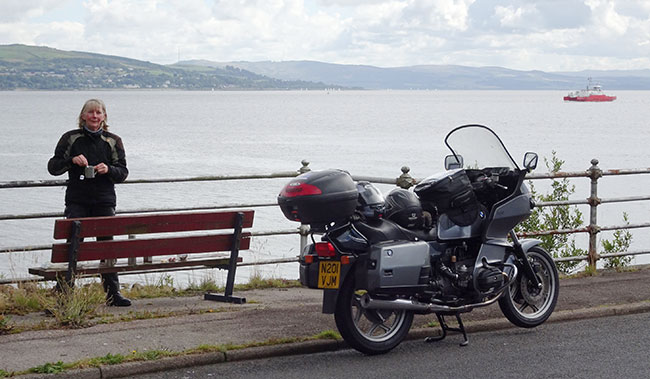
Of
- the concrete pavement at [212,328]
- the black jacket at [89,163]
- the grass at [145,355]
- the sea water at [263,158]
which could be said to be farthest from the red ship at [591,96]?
the grass at [145,355]

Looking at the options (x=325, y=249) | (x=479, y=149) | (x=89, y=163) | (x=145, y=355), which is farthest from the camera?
(x=89, y=163)

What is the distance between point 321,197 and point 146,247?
222 cm

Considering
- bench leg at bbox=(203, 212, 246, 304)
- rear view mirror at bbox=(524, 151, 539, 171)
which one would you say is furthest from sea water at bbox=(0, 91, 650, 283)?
rear view mirror at bbox=(524, 151, 539, 171)

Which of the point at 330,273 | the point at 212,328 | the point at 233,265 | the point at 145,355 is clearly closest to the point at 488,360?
the point at 330,273

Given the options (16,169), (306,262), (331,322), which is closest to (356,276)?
(306,262)

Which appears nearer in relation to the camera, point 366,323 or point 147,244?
point 366,323

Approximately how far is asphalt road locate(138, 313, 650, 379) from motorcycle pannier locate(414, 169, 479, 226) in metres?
1.01

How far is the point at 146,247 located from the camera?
8422mm

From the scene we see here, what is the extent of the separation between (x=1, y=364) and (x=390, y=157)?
152 ft

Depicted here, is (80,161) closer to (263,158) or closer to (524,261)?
(524,261)

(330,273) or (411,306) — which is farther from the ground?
(330,273)

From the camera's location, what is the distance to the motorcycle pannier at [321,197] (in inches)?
270

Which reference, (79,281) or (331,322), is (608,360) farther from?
(79,281)

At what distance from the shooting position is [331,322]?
7977mm
